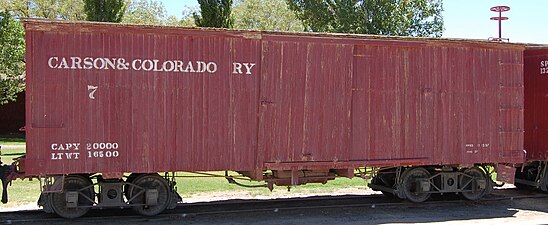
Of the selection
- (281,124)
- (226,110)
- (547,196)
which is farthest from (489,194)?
(226,110)

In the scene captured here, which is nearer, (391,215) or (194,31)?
(194,31)

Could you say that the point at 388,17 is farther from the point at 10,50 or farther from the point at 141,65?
the point at 141,65

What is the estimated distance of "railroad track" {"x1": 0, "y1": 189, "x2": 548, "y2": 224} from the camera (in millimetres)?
10250

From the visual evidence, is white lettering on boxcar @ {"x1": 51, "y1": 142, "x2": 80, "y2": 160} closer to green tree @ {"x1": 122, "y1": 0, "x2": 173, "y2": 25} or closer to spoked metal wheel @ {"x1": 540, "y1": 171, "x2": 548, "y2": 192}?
spoked metal wheel @ {"x1": 540, "y1": 171, "x2": 548, "y2": 192}

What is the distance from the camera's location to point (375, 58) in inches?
454

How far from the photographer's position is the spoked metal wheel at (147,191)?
34.5 feet

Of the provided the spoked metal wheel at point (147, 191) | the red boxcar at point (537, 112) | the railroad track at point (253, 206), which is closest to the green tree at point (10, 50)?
the railroad track at point (253, 206)

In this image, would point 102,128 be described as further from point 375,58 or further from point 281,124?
→ point 375,58

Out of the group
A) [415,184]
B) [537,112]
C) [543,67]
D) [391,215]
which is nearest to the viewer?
[391,215]

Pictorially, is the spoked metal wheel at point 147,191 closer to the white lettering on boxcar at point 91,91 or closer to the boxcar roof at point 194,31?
the white lettering on boxcar at point 91,91

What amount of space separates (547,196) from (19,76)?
25.9m

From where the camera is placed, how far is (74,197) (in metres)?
10.0

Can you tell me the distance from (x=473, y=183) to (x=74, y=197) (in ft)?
27.1

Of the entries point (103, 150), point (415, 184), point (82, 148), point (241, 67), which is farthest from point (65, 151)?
point (415, 184)
